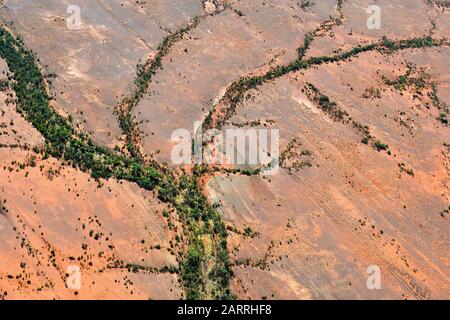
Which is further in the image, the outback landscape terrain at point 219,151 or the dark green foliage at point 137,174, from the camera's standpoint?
the dark green foliage at point 137,174

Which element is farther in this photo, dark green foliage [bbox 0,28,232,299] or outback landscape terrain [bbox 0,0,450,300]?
dark green foliage [bbox 0,28,232,299]

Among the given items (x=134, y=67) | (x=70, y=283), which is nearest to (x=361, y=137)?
(x=134, y=67)

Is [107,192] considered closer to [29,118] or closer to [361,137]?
[29,118]

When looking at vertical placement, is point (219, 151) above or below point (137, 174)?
above

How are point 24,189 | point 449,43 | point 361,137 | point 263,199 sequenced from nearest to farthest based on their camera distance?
point 24,189 < point 263,199 < point 361,137 < point 449,43

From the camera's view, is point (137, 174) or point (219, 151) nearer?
point (137, 174)

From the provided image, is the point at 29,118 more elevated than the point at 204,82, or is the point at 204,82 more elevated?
the point at 204,82
